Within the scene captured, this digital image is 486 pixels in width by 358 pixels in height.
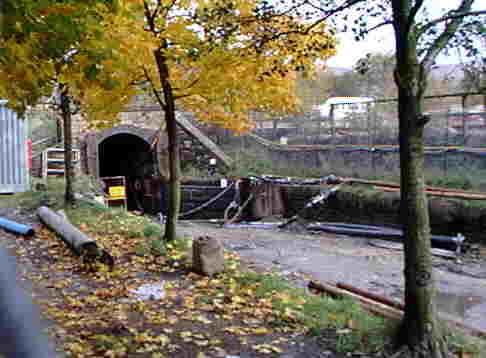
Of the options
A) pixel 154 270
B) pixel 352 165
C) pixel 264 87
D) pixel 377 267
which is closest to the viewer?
pixel 154 270

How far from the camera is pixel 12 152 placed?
1408cm

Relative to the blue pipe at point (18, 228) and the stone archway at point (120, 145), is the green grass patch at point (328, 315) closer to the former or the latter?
the blue pipe at point (18, 228)

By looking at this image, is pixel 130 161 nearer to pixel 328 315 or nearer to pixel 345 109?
pixel 345 109

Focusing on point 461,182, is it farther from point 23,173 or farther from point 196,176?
point 23,173

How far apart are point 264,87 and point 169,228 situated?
126 inches

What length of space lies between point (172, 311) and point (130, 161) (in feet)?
74.2

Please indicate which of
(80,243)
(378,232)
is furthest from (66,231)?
(378,232)

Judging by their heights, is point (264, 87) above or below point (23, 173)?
above

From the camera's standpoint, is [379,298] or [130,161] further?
[130,161]

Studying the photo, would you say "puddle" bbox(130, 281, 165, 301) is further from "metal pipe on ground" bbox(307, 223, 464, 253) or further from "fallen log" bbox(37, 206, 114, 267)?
"metal pipe on ground" bbox(307, 223, 464, 253)

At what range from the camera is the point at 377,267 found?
11.5 meters

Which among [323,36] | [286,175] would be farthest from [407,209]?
[286,175]

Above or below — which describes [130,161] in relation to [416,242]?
above

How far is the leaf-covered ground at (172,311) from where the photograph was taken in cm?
477
